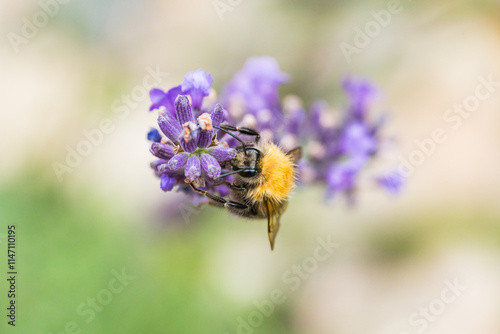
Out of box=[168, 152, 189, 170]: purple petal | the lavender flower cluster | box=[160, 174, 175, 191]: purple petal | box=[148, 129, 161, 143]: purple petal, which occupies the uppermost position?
the lavender flower cluster

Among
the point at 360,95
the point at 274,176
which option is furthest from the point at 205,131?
the point at 360,95

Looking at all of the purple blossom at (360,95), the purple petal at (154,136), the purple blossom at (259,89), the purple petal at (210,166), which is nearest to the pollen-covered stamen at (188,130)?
the purple petal at (210,166)

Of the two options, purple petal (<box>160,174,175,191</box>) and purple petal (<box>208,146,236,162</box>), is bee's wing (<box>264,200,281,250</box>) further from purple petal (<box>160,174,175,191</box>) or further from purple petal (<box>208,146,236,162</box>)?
purple petal (<box>160,174,175,191</box>)

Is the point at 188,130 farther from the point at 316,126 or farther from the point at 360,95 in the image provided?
the point at 360,95

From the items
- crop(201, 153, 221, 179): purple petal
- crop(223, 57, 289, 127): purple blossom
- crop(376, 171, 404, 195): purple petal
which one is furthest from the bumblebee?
crop(376, 171, 404, 195): purple petal

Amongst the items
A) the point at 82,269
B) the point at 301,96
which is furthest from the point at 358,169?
the point at 82,269

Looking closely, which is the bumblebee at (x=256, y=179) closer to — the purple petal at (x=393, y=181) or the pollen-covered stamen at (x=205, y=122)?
the pollen-covered stamen at (x=205, y=122)
